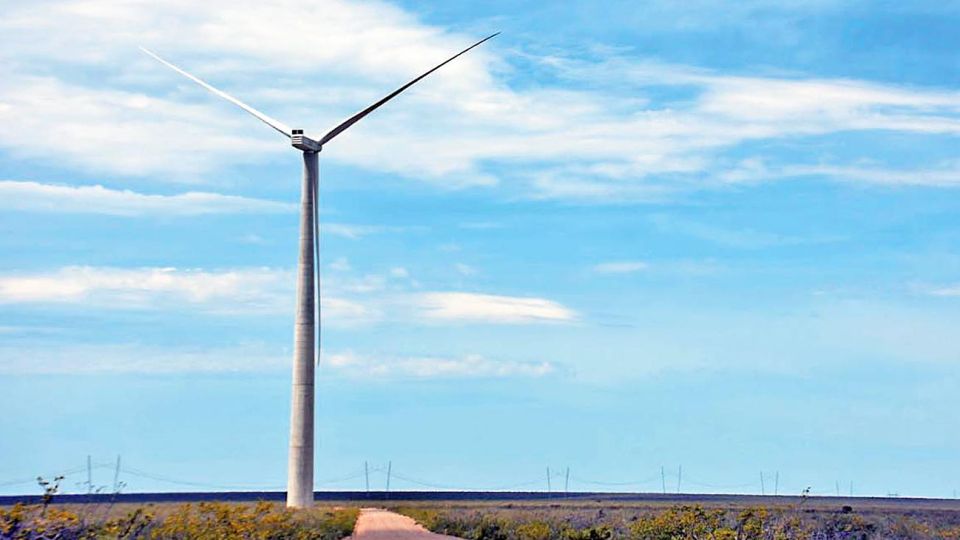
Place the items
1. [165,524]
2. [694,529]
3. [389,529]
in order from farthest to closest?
1. [389,529]
2. [694,529]
3. [165,524]

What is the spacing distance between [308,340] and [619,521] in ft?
71.7

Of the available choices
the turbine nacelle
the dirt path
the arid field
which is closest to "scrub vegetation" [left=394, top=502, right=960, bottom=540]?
the arid field

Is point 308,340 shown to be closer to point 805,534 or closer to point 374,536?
point 374,536

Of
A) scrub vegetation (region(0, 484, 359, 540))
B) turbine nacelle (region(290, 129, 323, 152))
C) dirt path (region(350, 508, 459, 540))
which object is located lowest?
dirt path (region(350, 508, 459, 540))

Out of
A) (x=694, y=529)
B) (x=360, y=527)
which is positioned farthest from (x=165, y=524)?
(x=360, y=527)

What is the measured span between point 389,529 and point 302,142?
66.3 feet

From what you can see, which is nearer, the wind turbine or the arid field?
the arid field

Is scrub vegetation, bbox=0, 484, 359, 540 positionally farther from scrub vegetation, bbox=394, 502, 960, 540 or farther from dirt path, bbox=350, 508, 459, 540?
scrub vegetation, bbox=394, 502, 960, 540

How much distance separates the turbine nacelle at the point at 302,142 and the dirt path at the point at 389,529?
19420mm

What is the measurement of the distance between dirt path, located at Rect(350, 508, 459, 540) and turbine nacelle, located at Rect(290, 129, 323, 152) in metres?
19.4

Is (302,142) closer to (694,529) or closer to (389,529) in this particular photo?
(389,529)

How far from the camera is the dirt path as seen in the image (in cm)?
5934

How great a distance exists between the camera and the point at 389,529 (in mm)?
66438

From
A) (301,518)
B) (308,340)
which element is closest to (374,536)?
(301,518)
